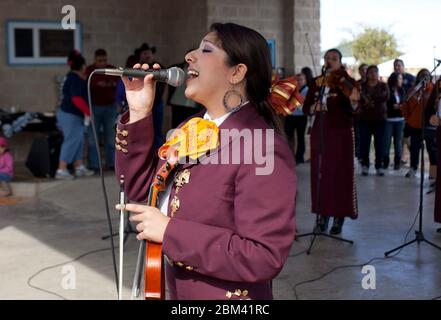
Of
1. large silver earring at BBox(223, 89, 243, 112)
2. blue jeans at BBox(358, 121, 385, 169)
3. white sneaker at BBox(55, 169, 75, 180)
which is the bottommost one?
white sneaker at BBox(55, 169, 75, 180)

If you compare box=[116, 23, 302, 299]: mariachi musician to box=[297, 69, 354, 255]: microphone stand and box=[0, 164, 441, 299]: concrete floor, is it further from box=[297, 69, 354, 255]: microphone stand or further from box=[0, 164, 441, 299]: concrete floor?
box=[297, 69, 354, 255]: microphone stand

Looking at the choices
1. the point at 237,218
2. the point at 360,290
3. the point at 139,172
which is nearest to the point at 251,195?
the point at 237,218

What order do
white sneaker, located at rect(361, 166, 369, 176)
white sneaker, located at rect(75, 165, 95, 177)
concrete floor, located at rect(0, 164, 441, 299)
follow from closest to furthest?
concrete floor, located at rect(0, 164, 441, 299), white sneaker, located at rect(75, 165, 95, 177), white sneaker, located at rect(361, 166, 369, 176)

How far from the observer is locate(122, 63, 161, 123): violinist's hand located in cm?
214

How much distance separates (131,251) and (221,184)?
413 cm

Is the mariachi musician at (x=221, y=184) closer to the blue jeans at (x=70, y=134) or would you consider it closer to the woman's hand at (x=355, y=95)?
the woman's hand at (x=355, y=95)

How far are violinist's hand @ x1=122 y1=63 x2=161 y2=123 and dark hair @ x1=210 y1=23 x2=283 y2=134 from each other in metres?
0.24

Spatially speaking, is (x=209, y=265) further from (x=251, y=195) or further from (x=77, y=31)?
(x=77, y=31)

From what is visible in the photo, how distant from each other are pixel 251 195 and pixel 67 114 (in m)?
7.31

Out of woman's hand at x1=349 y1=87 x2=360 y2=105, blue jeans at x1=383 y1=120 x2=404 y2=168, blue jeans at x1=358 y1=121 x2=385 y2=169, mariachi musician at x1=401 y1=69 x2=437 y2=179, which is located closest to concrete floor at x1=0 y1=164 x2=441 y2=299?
mariachi musician at x1=401 y1=69 x2=437 y2=179

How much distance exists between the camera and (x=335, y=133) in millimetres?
6137

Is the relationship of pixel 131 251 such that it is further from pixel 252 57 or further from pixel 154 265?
pixel 252 57

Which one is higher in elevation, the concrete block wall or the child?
the concrete block wall

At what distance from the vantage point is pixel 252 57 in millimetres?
2057
